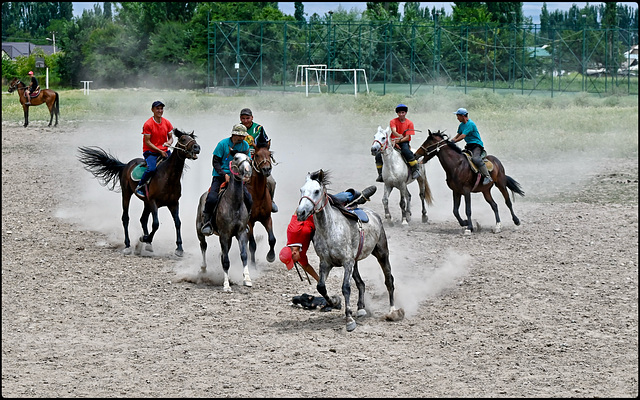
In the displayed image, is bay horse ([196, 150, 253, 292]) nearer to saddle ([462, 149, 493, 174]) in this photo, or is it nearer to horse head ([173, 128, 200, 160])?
horse head ([173, 128, 200, 160])

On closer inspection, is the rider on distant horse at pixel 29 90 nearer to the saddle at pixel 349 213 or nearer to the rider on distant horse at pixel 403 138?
the rider on distant horse at pixel 403 138

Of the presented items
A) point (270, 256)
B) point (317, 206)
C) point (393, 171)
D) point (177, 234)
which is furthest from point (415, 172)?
point (317, 206)

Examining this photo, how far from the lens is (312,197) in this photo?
27.9 ft

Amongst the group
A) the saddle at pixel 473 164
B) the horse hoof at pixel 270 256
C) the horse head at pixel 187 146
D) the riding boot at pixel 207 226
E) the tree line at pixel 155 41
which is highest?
the tree line at pixel 155 41

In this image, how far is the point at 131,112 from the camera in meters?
36.2

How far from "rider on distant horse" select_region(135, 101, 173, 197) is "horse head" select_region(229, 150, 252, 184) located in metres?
2.31

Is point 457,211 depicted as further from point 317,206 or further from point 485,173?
point 317,206

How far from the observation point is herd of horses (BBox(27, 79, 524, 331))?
29.3 feet

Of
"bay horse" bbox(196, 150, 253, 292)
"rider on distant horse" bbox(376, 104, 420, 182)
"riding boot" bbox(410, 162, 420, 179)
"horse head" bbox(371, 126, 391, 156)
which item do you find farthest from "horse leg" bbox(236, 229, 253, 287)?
"riding boot" bbox(410, 162, 420, 179)

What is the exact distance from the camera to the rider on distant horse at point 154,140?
41.8 feet

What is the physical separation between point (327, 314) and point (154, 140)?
4.53 metres

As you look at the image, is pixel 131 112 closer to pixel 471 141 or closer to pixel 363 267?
pixel 471 141

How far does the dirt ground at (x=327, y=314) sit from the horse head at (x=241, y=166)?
57.3 inches

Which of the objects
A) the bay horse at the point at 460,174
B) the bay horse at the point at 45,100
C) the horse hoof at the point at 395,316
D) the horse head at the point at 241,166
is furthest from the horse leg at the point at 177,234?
the bay horse at the point at 45,100
